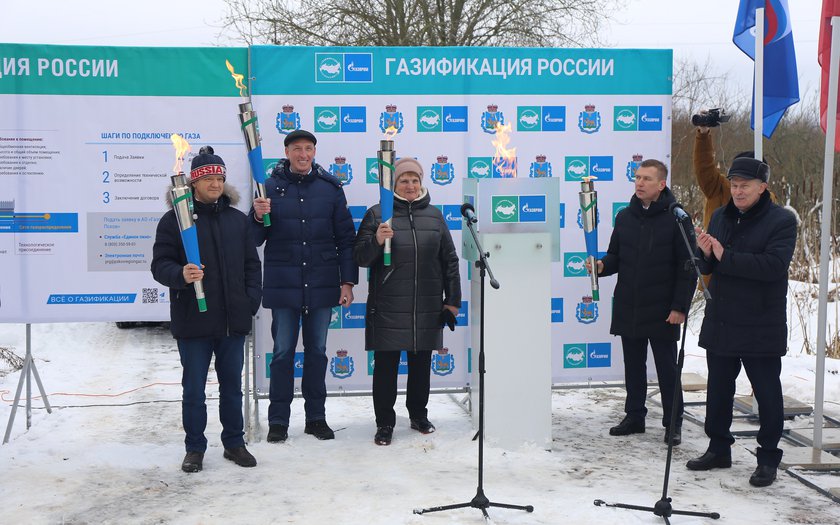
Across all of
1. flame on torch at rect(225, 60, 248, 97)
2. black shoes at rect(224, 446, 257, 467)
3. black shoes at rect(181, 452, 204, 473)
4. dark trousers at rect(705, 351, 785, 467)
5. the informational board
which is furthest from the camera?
flame on torch at rect(225, 60, 248, 97)

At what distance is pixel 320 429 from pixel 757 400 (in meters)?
2.99

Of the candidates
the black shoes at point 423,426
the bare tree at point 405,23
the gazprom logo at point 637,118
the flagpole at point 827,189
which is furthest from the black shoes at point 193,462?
the bare tree at point 405,23

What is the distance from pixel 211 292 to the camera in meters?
5.35

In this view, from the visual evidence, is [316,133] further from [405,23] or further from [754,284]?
[405,23]

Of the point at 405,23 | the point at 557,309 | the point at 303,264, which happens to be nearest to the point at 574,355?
the point at 557,309

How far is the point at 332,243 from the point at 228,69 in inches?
58.9

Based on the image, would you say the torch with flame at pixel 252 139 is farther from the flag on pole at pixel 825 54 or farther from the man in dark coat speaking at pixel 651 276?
the flag on pole at pixel 825 54

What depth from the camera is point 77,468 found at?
5555mm

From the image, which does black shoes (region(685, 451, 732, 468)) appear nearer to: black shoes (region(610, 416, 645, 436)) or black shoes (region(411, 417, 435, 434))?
black shoes (region(610, 416, 645, 436))

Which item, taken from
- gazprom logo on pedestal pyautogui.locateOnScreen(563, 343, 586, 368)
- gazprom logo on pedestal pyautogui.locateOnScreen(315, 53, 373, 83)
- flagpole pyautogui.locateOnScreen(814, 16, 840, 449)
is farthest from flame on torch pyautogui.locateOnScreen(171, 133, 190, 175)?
flagpole pyautogui.locateOnScreen(814, 16, 840, 449)

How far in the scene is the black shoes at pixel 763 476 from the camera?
16.9 ft

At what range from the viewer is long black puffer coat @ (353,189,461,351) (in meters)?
6.01

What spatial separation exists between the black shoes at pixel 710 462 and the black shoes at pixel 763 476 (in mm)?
285

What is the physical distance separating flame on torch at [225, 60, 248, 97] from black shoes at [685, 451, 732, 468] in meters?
4.01
